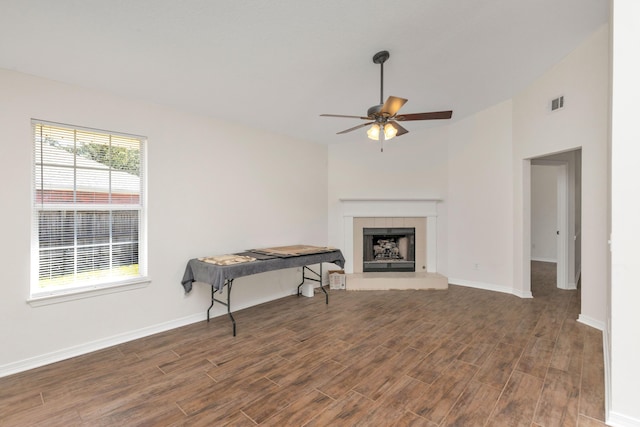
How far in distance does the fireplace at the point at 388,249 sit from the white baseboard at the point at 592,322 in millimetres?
2419

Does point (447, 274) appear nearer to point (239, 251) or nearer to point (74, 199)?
point (239, 251)

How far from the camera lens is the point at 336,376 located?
242 centimetres

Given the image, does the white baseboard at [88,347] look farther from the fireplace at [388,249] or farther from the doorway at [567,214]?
the doorway at [567,214]

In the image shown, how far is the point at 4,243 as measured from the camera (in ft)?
8.09

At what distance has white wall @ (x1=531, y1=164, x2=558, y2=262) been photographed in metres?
7.48

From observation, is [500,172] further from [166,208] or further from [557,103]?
[166,208]

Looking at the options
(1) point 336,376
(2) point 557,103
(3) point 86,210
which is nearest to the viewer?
(1) point 336,376

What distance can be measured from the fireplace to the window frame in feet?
11.7

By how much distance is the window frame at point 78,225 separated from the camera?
2641 mm

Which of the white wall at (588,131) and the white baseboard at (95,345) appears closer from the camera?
the white baseboard at (95,345)

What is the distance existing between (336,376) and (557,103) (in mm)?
4118

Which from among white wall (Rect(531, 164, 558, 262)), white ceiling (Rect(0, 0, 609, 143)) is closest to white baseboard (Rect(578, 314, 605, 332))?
white ceiling (Rect(0, 0, 609, 143))
